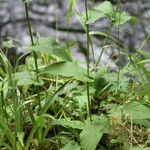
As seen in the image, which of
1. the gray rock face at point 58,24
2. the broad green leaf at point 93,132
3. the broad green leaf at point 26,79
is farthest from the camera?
the gray rock face at point 58,24

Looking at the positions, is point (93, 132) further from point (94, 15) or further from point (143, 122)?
point (94, 15)

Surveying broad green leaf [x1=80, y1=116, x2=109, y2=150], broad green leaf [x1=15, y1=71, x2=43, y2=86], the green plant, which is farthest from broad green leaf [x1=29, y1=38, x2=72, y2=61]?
broad green leaf [x1=80, y1=116, x2=109, y2=150]

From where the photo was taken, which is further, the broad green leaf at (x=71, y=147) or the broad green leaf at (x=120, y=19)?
the broad green leaf at (x=120, y=19)

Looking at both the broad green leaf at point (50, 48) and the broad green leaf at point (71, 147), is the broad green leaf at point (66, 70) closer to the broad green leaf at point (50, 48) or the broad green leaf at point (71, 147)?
the broad green leaf at point (50, 48)

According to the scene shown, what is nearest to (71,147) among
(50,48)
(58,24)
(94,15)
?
(50,48)

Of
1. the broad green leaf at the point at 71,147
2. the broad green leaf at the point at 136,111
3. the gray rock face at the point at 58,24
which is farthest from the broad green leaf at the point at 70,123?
the gray rock face at the point at 58,24

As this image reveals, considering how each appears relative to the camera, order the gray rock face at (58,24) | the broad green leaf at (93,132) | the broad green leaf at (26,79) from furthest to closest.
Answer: the gray rock face at (58,24), the broad green leaf at (26,79), the broad green leaf at (93,132)

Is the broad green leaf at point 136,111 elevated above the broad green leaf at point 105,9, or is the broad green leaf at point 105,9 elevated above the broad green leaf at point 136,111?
the broad green leaf at point 105,9
